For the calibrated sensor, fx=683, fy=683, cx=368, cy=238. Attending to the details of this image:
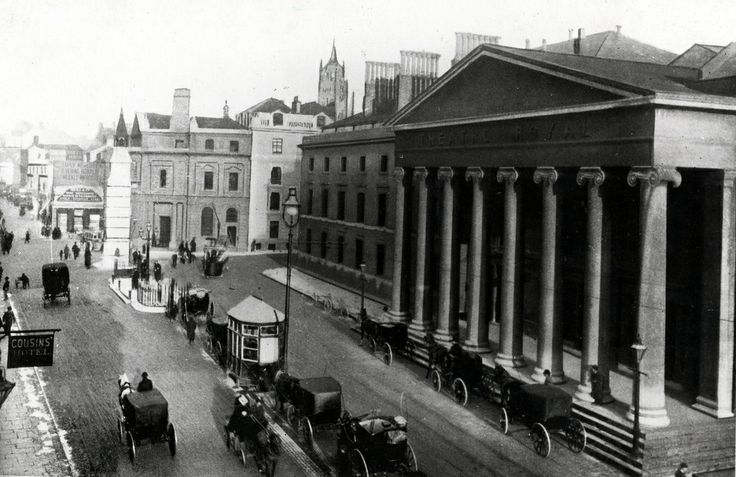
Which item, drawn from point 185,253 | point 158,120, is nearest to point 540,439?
point 185,253

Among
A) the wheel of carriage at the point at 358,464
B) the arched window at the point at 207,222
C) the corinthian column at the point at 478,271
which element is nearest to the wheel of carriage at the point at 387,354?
the corinthian column at the point at 478,271

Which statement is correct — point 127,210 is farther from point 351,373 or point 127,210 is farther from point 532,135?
point 532,135

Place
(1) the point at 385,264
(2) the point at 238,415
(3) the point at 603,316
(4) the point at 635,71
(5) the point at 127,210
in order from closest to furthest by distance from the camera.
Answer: (2) the point at 238,415
(3) the point at 603,316
(4) the point at 635,71
(1) the point at 385,264
(5) the point at 127,210

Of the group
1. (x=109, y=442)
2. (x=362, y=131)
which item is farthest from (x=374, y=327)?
(x=362, y=131)

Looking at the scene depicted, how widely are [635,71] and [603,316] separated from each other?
7.49m

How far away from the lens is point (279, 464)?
53.5 ft

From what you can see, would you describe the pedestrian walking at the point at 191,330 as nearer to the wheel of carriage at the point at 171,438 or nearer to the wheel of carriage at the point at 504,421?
the wheel of carriage at the point at 171,438

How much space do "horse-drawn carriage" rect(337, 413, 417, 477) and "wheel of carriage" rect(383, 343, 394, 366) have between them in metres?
9.86

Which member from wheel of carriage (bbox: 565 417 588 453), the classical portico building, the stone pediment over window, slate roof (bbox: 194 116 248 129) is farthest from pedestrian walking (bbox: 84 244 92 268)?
wheel of carriage (bbox: 565 417 588 453)

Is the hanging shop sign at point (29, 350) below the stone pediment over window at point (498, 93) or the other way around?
below

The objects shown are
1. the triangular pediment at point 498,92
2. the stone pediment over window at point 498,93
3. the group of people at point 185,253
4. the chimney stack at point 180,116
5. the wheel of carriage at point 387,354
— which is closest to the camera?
the triangular pediment at point 498,92

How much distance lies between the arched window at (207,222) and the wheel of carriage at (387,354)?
1490 inches

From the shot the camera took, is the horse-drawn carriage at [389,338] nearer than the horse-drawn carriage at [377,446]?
No

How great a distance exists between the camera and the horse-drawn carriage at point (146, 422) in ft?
52.3
